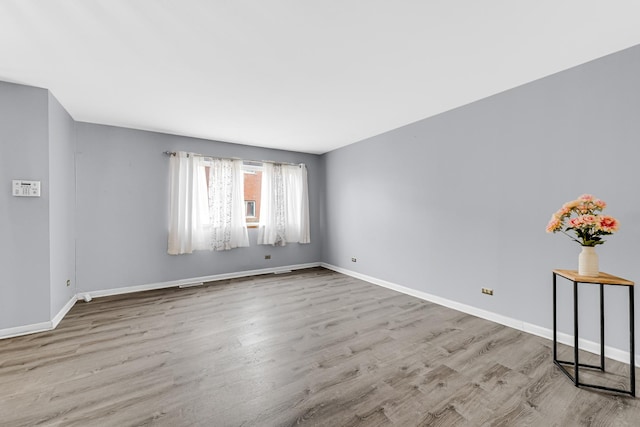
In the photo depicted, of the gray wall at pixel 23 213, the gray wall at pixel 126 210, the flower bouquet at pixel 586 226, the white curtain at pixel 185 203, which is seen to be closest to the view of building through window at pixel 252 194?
the gray wall at pixel 126 210

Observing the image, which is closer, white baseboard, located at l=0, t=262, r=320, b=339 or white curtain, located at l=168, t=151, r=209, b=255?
white baseboard, located at l=0, t=262, r=320, b=339

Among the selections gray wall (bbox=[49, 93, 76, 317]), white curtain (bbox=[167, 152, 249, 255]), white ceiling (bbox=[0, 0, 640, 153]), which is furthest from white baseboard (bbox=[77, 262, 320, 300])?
white ceiling (bbox=[0, 0, 640, 153])

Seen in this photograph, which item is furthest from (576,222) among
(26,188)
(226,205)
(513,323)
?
(26,188)

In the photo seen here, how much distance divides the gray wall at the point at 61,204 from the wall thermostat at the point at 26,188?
12 cm

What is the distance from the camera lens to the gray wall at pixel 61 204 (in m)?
2.86

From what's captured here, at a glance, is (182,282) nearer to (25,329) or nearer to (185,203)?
(185,203)

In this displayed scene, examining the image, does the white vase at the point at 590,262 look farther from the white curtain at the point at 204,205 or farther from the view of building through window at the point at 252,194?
the view of building through window at the point at 252,194

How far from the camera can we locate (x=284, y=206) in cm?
533

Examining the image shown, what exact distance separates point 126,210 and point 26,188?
138 centimetres

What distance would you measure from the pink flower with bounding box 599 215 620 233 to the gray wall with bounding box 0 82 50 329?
498 centimetres

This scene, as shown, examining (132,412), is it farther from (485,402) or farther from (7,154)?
(7,154)

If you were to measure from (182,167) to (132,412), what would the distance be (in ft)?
11.7

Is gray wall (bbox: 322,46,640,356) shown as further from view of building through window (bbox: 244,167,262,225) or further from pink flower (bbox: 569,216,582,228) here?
view of building through window (bbox: 244,167,262,225)

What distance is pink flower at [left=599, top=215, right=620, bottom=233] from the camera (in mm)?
1747
